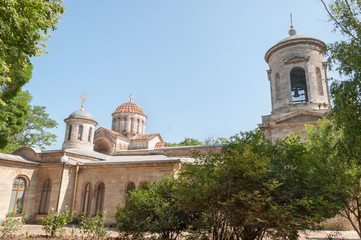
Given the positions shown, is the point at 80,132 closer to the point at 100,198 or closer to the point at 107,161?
the point at 107,161

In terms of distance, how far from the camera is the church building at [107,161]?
14.6 metres

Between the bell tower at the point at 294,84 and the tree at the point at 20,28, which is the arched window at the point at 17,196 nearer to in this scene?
the tree at the point at 20,28

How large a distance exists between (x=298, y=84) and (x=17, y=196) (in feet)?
64.1

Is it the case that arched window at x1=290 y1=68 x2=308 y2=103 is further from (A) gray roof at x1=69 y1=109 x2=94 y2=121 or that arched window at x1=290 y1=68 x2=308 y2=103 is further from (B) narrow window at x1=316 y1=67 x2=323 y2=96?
(A) gray roof at x1=69 y1=109 x2=94 y2=121

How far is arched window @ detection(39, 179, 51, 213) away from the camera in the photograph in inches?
610

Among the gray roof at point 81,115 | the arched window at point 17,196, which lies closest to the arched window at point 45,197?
the arched window at point 17,196

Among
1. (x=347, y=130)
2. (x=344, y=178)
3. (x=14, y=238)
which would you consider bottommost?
(x=14, y=238)

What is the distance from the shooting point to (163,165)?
46.5 feet

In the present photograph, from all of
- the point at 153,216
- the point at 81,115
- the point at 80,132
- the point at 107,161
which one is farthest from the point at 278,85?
the point at 80,132

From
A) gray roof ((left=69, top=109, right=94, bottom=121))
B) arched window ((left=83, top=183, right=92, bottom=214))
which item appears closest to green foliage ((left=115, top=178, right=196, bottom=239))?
arched window ((left=83, top=183, right=92, bottom=214))

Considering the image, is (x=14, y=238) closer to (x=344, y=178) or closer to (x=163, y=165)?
(x=163, y=165)

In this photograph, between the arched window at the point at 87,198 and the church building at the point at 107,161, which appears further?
the arched window at the point at 87,198

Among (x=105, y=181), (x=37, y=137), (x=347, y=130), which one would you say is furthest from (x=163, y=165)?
(x=37, y=137)

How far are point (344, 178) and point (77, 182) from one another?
13813 millimetres
